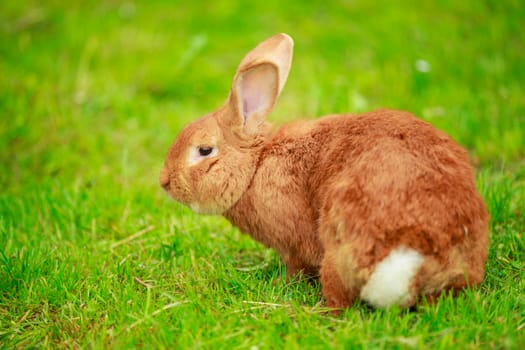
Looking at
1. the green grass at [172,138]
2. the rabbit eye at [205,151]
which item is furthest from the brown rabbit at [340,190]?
the green grass at [172,138]

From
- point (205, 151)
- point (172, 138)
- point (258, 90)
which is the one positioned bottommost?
point (172, 138)

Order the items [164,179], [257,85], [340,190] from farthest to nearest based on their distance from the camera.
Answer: [164,179] < [257,85] < [340,190]

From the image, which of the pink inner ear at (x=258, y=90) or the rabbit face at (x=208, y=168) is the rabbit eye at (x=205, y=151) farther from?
the pink inner ear at (x=258, y=90)

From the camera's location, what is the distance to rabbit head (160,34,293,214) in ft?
12.1

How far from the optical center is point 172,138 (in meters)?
5.51

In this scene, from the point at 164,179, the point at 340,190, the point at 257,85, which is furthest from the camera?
the point at 164,179

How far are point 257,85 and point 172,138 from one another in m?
1.98

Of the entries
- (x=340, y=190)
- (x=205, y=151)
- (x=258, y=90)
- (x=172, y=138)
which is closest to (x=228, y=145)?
(x=205, y=151)

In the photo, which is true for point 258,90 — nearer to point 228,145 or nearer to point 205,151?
point 228,145

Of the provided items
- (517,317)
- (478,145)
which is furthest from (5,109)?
(517,317)

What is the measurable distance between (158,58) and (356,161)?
13.7ft

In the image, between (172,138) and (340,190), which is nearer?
(340,190)

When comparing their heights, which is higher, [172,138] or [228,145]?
[228,145]

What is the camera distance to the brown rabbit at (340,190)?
2.94 meters
